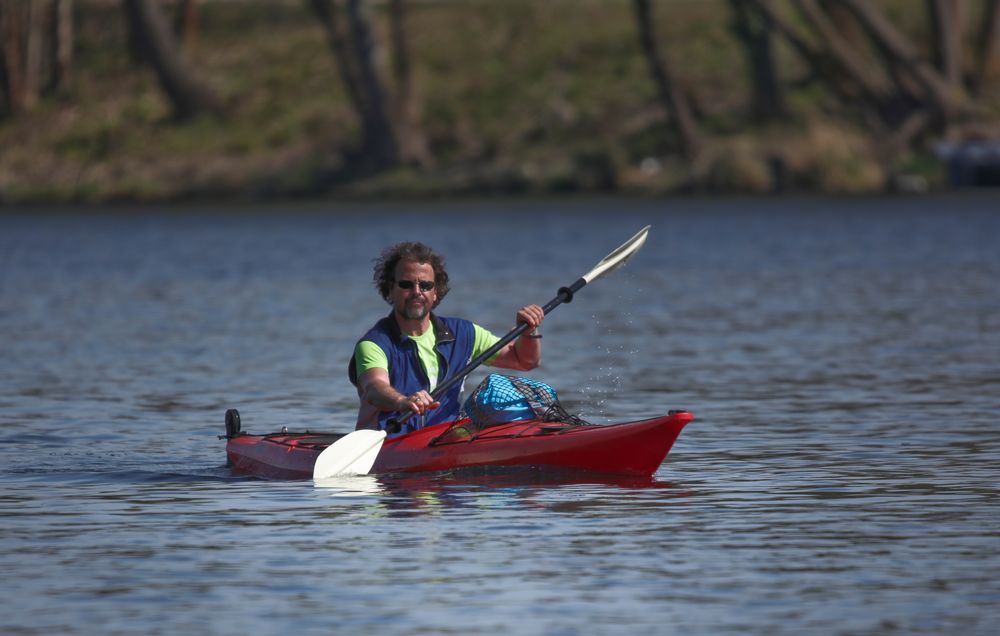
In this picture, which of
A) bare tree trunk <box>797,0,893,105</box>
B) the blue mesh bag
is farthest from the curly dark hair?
bare tree trunk <box>797,0,893,105</box>

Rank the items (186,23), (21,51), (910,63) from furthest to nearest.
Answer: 1. (186,23)
2. (21,51)
3. (910,63)

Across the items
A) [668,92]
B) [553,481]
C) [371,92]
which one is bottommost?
[553,481]

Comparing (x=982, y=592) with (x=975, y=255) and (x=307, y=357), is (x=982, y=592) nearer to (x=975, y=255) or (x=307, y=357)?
(x=307, y=357)

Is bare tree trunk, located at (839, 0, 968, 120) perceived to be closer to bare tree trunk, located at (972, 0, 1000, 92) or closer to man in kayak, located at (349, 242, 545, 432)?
bare tree trunk, located at (972, 0, 1000, 92)

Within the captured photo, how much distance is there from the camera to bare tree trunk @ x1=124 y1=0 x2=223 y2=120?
63.2 metres

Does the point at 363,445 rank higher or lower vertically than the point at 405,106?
lower

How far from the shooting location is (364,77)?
183 feet

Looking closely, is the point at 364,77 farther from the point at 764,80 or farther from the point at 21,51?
the point at 21,51

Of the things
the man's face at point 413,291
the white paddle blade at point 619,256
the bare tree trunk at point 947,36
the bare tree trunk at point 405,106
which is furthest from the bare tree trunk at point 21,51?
the man's face at point 413,291

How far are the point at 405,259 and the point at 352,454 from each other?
1212mm

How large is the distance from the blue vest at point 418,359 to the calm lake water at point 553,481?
547 millimetres

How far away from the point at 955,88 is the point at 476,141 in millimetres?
13997

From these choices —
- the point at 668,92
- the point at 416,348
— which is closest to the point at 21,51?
the point at 668,92

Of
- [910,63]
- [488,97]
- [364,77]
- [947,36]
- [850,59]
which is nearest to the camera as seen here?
[910,63]
